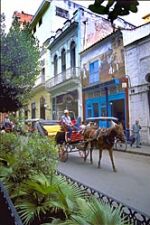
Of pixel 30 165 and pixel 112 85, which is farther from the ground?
pixel 112 85

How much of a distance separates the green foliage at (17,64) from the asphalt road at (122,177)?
210cm

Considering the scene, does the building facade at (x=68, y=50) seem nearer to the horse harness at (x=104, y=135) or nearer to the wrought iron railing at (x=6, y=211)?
the horse harness at (x=104, y=135)

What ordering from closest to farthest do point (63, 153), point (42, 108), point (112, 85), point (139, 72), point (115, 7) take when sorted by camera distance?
point (115, 7), point (139, 72), point (112, 85), point (63, 153), point (42, 108)

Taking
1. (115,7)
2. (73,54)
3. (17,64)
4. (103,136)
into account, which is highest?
(73,54)

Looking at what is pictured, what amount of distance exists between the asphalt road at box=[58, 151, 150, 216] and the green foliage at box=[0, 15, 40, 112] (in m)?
2.10

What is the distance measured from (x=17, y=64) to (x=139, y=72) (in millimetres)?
3063

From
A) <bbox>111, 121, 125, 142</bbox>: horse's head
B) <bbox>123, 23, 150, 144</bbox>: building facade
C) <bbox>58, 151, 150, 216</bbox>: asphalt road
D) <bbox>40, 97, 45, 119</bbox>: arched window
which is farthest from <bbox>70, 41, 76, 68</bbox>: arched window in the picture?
<bbox>123, 23, 150, 144</bbox>: building facade

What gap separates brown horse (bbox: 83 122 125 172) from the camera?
8.14 meters

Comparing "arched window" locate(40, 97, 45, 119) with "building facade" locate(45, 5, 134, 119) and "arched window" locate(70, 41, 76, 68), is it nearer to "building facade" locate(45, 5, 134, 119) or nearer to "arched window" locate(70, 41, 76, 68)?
"building facade" locate(45, 5, 134, 119)

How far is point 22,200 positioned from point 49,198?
0.28m

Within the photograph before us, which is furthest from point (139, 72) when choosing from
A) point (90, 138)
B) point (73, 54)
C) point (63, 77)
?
point (73, 54)

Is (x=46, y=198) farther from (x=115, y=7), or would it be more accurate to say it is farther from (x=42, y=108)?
(x=42, y=108)

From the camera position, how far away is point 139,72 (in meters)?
5.12

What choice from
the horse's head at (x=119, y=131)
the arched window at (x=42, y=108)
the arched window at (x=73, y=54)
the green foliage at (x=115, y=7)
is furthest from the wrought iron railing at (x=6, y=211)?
the arched window at (x=73, y=54)
